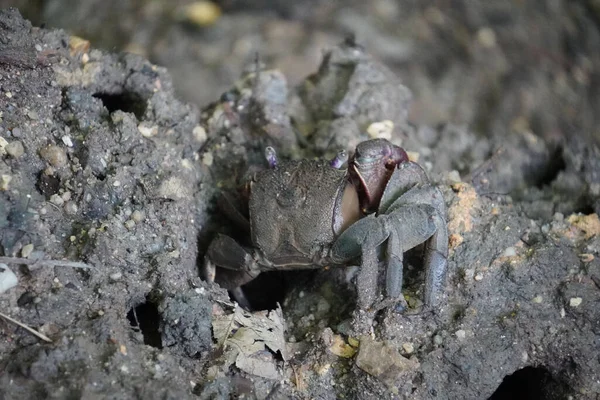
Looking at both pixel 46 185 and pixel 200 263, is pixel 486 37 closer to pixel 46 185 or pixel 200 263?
pixel 200 263

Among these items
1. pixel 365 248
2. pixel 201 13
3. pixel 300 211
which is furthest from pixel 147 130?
pixel 201 13

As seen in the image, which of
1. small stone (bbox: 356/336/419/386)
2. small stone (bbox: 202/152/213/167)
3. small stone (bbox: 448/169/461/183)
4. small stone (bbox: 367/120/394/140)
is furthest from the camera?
small stone (bbox: 367/120/394/140)

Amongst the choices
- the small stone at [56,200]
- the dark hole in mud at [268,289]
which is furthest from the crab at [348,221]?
the small stone at [56,200]

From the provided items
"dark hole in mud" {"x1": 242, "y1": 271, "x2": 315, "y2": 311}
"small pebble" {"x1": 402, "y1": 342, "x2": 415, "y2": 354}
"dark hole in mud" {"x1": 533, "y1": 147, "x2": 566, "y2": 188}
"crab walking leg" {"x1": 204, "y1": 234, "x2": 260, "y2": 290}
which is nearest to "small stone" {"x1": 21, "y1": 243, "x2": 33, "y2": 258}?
"crab walking leg" {"x1": 204, "y1": 234, "x2": 260, "y2": 290}

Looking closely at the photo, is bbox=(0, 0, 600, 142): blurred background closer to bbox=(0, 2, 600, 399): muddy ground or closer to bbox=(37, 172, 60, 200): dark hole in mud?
bbox=(0, 2, 600, 399): muddy ground

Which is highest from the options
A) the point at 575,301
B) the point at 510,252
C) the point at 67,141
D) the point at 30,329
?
the point at 67,141

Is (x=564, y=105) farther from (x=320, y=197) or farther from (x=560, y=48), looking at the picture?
(x=320, y=197)
